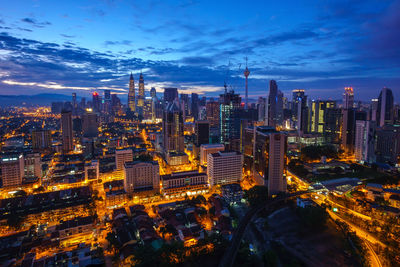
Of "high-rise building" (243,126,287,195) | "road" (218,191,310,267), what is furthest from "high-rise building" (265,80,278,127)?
"road" (218,191,310,267)

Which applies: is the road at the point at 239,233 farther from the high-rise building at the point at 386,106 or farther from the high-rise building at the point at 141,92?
the high-rise building at the point at 141,92

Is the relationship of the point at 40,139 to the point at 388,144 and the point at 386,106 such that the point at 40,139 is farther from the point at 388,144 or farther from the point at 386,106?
the point at 386,106

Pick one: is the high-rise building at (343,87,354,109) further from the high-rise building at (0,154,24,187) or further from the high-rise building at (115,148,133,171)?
the high-rise building at (0,154,24,187)

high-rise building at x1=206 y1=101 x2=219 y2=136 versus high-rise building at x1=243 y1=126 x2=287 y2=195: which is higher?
high-rise building at x1=206 y1=101 x2=219 y2=136

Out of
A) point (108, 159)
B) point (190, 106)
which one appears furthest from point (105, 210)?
point (190, 106)

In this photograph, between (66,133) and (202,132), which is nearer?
(202,132)

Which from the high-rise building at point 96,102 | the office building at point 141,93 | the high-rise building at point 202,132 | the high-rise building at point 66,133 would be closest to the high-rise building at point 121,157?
the high-rise building at point 202,132

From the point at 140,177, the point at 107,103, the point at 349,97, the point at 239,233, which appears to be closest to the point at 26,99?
the point at 107,103
